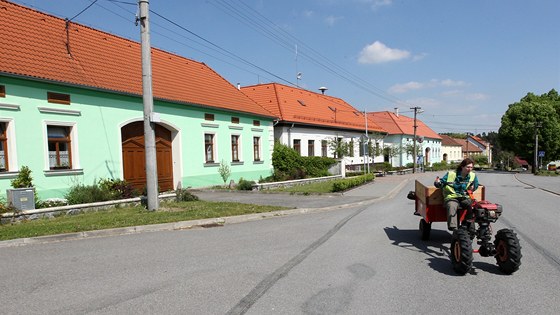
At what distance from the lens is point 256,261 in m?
6.15

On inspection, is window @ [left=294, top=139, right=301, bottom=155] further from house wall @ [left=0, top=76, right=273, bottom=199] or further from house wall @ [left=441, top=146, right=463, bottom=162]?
house wall @ [left=441, top=146, right=463, bottom=162]

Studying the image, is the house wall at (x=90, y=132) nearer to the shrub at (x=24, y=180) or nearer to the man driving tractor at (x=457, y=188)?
the shrub at (x=24, y=180)

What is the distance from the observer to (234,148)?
900 inches

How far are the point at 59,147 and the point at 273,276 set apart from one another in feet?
36.7

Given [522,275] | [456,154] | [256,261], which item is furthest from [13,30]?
[456,154]

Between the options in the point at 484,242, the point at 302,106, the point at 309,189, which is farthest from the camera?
the point at 302,106

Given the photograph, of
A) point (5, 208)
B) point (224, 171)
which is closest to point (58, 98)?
point (5, 208)

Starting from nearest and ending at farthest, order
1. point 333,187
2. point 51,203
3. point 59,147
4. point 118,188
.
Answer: point 51,203 < point 59,147 < point 118,188 < point 333,187

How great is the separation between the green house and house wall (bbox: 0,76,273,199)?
3cm

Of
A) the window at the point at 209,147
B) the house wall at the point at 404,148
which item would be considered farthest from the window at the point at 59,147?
the house wall at the point at 404,148

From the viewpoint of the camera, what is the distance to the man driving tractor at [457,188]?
599 centimetres

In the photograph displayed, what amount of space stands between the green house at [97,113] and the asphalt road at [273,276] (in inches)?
232

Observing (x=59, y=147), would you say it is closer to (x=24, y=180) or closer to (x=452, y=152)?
(x=24, y=180)

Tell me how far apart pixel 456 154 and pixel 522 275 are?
9728 cm
